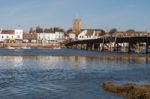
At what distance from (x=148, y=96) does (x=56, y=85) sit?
13813 millimetres

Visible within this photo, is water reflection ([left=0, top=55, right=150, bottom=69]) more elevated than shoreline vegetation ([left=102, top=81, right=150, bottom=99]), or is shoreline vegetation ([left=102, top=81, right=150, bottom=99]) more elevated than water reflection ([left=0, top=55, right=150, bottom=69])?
shoreline vegetation ([left=102, top=81, right=150, bottom=99])

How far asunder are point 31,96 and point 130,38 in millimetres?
119136

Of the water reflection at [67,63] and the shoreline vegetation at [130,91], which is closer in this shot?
the shoreline vegetation at [130,91]

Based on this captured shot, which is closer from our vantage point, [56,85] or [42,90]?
[42,90]

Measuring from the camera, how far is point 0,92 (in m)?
35.2

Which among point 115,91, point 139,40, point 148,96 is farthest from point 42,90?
point 139,40

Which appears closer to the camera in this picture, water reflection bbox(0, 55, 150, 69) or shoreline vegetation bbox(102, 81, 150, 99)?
shoreline vegetation bbox(102, 81, 150, 99)

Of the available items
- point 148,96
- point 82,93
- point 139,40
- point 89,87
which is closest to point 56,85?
point 89,87

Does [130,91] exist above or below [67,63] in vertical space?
above

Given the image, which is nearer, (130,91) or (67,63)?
(130,91)

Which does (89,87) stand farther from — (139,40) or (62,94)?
(139,40)

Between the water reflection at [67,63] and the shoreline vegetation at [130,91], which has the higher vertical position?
the shoreline vegetation at [130,91]

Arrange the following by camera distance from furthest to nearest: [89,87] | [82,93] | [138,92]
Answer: [89,87] → [82,93] → [138,92]

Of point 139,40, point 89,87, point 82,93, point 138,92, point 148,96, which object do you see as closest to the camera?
point 148,96
